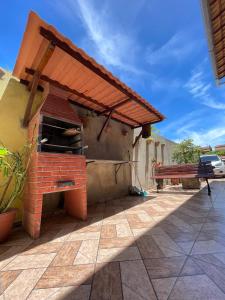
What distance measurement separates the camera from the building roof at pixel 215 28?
2.45 m

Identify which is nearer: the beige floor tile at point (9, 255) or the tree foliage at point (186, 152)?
the beige floor tile at point (9, 255)

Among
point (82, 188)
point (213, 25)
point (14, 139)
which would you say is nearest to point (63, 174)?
point (82, 188)

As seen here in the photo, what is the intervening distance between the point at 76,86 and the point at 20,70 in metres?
1.16

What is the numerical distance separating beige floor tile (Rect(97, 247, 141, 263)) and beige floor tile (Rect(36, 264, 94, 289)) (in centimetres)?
18

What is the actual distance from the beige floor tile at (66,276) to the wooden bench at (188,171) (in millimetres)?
4842

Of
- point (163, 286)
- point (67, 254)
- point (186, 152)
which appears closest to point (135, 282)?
point (163, 286)

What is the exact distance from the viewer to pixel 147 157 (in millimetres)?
7469

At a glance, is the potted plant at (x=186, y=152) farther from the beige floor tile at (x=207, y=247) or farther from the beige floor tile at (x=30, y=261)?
the beige floor tile at (x=30, y=261)

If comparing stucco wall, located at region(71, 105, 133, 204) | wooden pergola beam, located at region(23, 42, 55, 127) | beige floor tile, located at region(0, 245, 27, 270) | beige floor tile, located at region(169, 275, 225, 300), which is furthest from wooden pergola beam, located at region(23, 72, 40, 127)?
beige floor tile, located at region(169, 275, 225, 300)

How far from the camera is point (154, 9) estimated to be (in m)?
4.06

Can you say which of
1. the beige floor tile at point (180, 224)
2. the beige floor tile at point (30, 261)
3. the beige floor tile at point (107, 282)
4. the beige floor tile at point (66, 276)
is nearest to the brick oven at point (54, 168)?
the beige floor tile at point (30, 261)

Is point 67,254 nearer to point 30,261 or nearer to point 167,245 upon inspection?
point 30,261

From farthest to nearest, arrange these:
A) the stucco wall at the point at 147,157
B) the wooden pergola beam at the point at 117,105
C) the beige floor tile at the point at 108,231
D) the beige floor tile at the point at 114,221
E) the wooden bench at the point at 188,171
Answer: the stucco wall at the point at 147,157
the wooden bench at the point at 188,171
the wooden pergola beam at the point at 117,105
the beige floor tile at the point at 114,221
the beige floor tile at the point at 108,231

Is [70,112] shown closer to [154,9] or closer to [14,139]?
[14,139]
